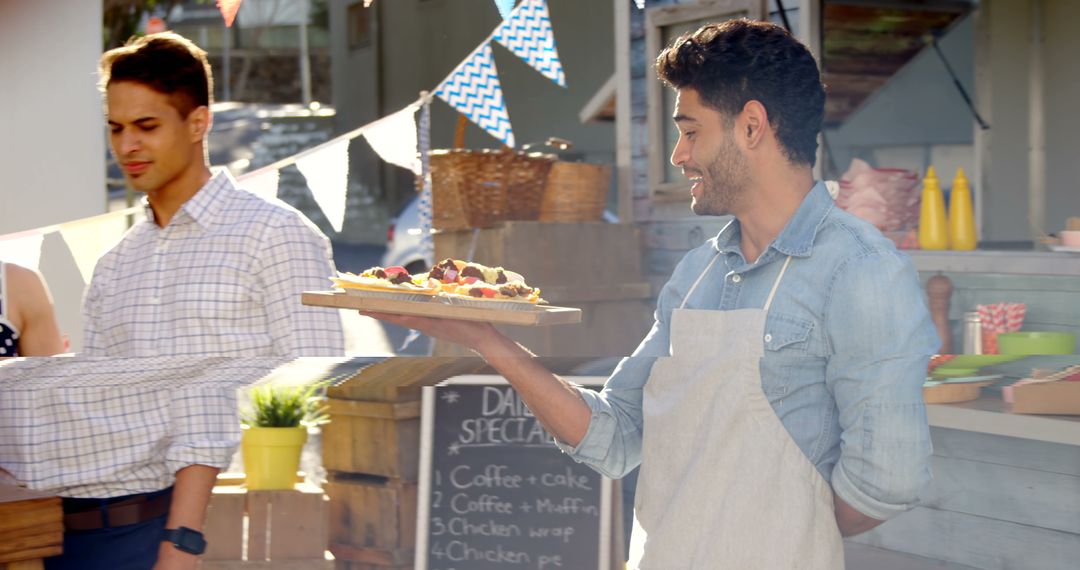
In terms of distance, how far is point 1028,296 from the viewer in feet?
8.03

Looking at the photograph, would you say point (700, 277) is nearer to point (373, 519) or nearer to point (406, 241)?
point (406, 241)

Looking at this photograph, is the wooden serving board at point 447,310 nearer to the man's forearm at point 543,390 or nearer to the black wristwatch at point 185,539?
the man's forearm at point 543,390

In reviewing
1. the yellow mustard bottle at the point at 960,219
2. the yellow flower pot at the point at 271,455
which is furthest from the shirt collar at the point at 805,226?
the yellow flower pot at the point at 271,455

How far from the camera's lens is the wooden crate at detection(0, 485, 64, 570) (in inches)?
69.4

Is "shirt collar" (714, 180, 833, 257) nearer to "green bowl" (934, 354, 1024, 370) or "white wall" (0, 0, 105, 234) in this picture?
"green bowl" (934, 354, 1024, 370)

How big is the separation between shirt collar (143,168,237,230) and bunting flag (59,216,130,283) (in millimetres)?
159

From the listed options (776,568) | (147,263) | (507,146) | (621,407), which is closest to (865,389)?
(776,568)

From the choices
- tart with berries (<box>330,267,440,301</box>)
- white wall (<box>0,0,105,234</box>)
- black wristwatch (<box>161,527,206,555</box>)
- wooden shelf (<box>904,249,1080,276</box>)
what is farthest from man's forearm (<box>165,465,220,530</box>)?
wooden shelf (<box>904,249,1080,276</box>)

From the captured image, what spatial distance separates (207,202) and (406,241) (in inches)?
30.6

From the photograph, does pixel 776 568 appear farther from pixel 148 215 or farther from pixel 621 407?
pixel 148 215

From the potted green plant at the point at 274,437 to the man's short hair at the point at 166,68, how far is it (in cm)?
100

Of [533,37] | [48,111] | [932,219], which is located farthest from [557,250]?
[48,111]

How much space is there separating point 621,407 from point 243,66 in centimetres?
174

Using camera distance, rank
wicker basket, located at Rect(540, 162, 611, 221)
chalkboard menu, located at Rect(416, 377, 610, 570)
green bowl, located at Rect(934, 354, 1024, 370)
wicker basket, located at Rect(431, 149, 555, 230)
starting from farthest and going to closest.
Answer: wicker basket, located at Rect(540, 162, 611, 221)
wicker basket, located at Rect(431, 149, 555, 230)
chalkboard menu, located at Rect(416, 377, 610, 570)
green bowl, located at Rect(934, 354, 1024, 370)
